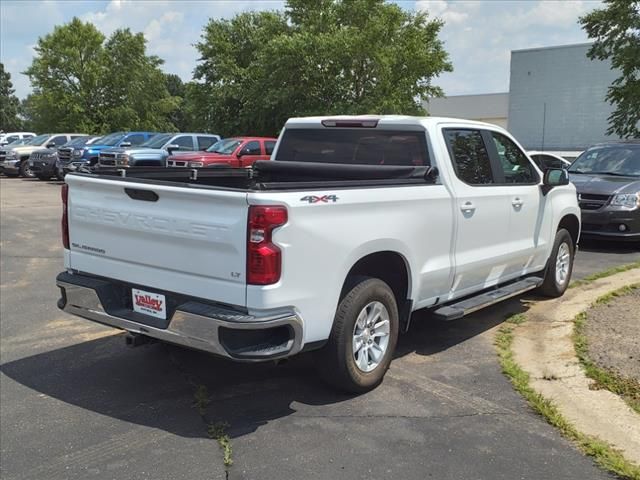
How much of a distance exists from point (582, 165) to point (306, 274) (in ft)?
30.6

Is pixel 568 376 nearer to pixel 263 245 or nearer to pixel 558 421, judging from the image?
pixel 558 421

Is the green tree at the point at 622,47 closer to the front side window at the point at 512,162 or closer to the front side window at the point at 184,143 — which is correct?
the front side window at the point at 184,143

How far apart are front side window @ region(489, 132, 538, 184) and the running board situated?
101 centimetres

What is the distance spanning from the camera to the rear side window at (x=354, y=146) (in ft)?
17.1

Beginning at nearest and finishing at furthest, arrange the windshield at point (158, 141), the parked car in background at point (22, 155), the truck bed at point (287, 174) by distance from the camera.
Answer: the truck bed at point (287, 174), the windshield at point (158, 141), the parked car in background at point (22, 155)

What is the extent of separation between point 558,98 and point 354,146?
47.9 m

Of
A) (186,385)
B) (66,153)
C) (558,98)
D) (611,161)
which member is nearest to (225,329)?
(186,385)

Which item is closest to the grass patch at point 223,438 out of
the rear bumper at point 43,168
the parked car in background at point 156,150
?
the parked car in background at point 156,150

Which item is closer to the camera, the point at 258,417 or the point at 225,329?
the point at 225,329

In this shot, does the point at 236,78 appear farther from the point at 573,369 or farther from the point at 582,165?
the point at 573,369

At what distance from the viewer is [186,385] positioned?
4.66 meters

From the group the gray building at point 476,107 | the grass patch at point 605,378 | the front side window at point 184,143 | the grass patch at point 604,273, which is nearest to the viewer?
the grass patch at point 605,378

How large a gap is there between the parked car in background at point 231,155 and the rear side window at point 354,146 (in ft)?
42.7

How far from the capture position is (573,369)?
16.1ft
